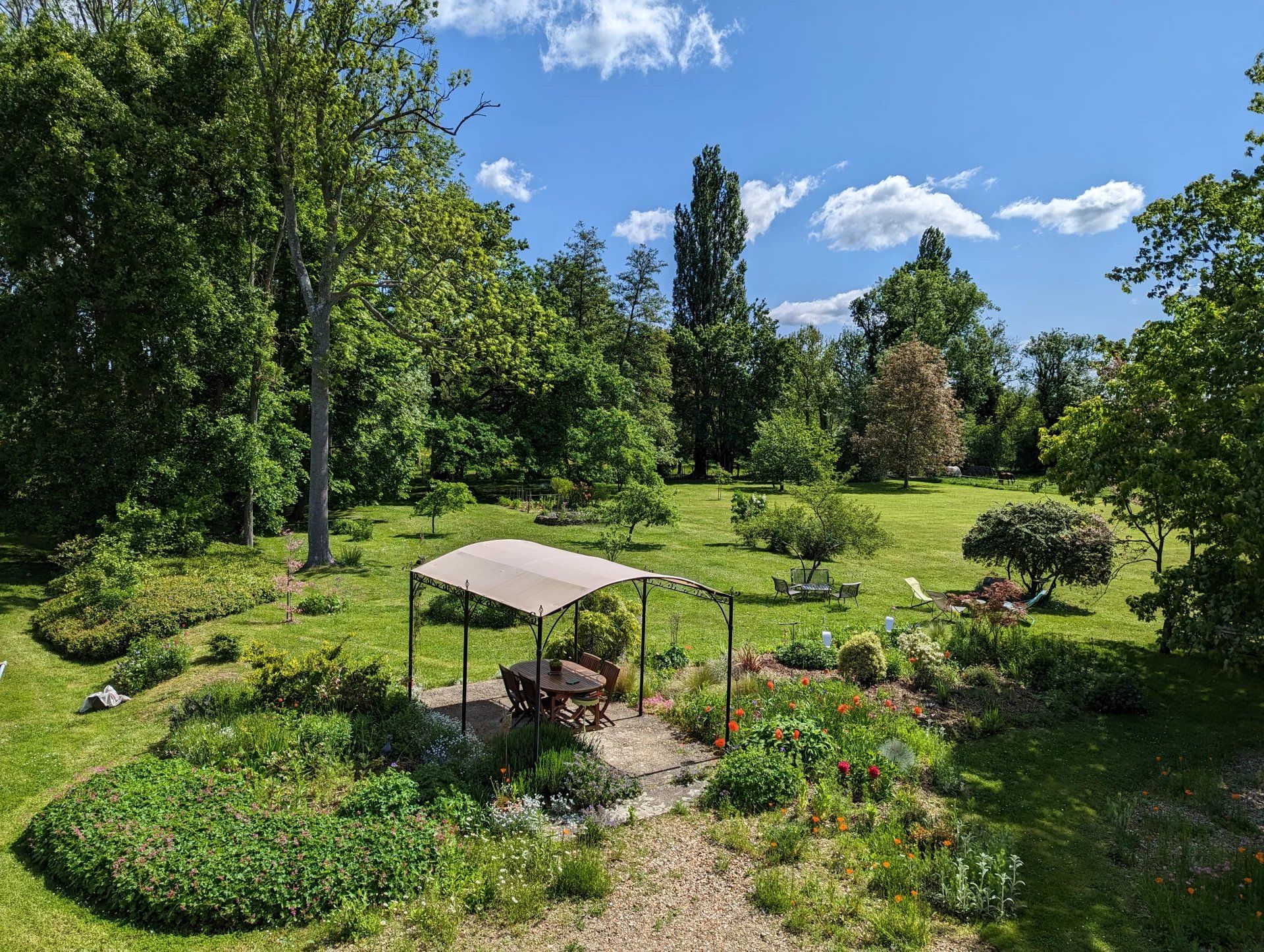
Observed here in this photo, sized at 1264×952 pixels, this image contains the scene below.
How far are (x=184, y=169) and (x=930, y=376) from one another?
46966 millimetres

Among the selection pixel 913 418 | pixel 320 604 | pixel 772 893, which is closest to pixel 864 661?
pixel 772 893

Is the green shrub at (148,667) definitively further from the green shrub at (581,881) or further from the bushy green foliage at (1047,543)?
the bushy green foliage at (1047,543)

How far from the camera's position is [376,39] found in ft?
63.1

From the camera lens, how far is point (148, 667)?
39.0 ft

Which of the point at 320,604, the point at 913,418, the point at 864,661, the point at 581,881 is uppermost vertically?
the point at 913,418

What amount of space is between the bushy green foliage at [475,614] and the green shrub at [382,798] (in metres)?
8.26

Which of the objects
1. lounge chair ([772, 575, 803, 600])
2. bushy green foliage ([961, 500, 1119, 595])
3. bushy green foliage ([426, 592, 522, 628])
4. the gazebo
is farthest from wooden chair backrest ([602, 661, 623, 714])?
bushy green foliage ([961, 500, 1119, 595])

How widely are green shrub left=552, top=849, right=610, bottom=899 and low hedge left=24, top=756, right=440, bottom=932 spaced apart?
1303 mm

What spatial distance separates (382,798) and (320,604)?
974cm

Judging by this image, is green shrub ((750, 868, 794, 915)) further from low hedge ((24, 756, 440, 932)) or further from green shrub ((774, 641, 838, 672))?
green shrub ((774, 641, 838, 672))

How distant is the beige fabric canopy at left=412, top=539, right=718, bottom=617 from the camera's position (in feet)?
29.1

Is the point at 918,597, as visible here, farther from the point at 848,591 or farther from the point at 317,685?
the point at 317,685

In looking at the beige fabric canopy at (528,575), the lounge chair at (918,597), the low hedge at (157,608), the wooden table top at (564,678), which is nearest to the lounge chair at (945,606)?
the lounge chair at (918,597)

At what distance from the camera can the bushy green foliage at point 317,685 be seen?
10352 millimetres
